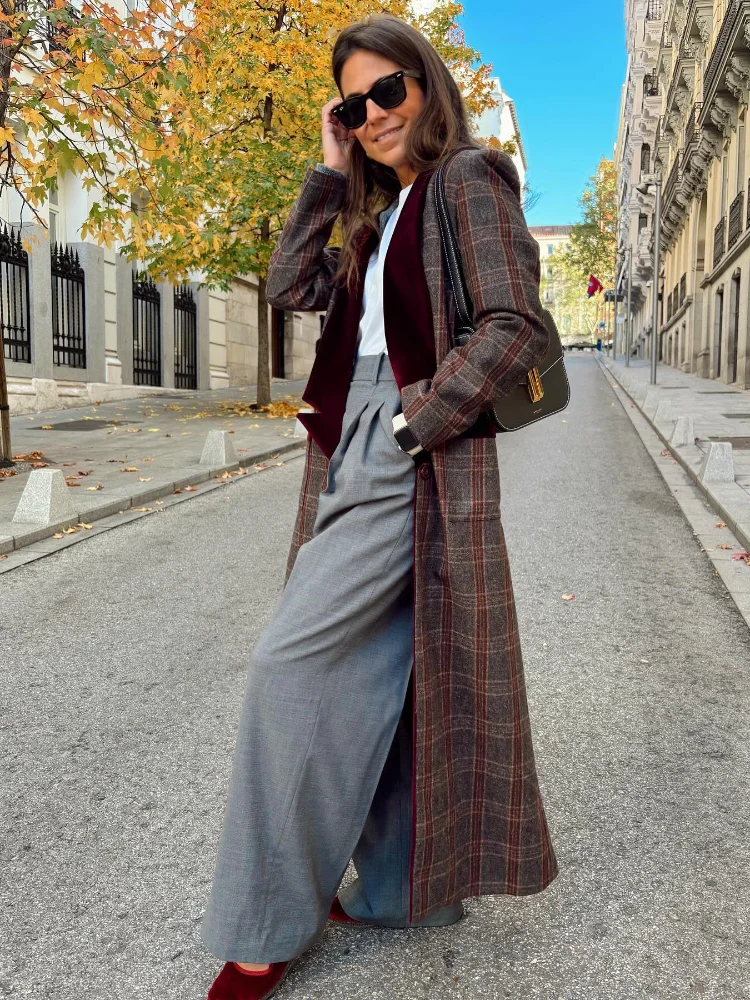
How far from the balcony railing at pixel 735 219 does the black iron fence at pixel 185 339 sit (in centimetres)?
1450

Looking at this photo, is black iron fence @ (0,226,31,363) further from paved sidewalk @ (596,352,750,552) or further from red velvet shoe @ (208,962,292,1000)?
red velvet shoe @ (208,962,292,1000)

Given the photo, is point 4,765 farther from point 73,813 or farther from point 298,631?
point 298,631

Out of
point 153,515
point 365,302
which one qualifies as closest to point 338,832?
point 365,302

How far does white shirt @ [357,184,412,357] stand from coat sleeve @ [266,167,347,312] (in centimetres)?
19

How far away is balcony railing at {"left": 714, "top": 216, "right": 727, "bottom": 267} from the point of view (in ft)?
90.9

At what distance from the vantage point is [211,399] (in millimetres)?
21734

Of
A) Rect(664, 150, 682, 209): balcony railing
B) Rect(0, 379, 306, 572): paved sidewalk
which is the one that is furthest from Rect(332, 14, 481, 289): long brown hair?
Rect(664, 150, 682, 209): balcony railing

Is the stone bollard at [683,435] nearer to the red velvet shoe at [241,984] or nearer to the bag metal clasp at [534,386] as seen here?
the bag metal clasp at [534,386]

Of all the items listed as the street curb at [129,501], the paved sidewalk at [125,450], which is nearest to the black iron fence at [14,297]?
the paved sidewalk at [125,450]

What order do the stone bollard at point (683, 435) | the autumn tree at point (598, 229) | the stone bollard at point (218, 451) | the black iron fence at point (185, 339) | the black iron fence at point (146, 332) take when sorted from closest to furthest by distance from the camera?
1. the stone bollard at point (218, 451)
2. the stone bollard at point (683, 435)
3. the black iron fence at point (146, 332)
4. the black iron fence at point (185, 339)
5. the autumn tree at point (598, 229)

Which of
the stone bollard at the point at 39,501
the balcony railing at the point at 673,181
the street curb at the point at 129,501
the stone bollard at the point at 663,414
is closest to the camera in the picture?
the street curb at the point at 129,501

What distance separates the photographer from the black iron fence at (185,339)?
23.9 m

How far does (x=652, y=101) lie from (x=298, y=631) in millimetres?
58599

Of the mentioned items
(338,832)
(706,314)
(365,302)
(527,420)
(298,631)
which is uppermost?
(706,314)
